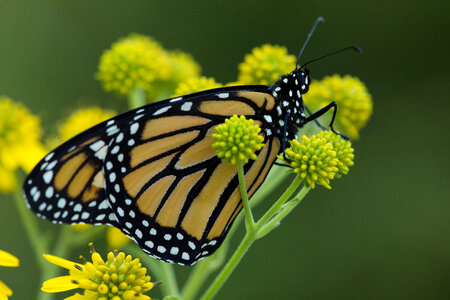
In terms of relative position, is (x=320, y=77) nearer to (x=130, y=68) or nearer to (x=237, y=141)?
(x=130, y=68)

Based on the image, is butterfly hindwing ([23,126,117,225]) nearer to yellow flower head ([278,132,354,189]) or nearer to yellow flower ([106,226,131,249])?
yellow flower ([106,226,131,249])

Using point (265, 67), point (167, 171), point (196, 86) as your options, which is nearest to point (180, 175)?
point (167, 171)

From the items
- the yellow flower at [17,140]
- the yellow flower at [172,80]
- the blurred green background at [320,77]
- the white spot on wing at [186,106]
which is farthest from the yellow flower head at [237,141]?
the blurred green background at [320,77]

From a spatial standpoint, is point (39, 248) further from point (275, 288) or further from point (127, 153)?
point (275, 288)

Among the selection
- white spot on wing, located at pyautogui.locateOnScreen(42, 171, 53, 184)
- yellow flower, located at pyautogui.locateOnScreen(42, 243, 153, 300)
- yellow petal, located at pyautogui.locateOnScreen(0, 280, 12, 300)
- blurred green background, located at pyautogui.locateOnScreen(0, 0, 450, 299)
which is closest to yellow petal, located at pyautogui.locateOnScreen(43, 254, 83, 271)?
yellow flower, located at pyautogui.locateOnScreen(42, 243, 153, 300)

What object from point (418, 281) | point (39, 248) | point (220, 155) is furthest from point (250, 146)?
point (418, 281)

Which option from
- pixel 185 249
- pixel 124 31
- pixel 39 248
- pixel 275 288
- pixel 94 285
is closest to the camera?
pixel 94 285
